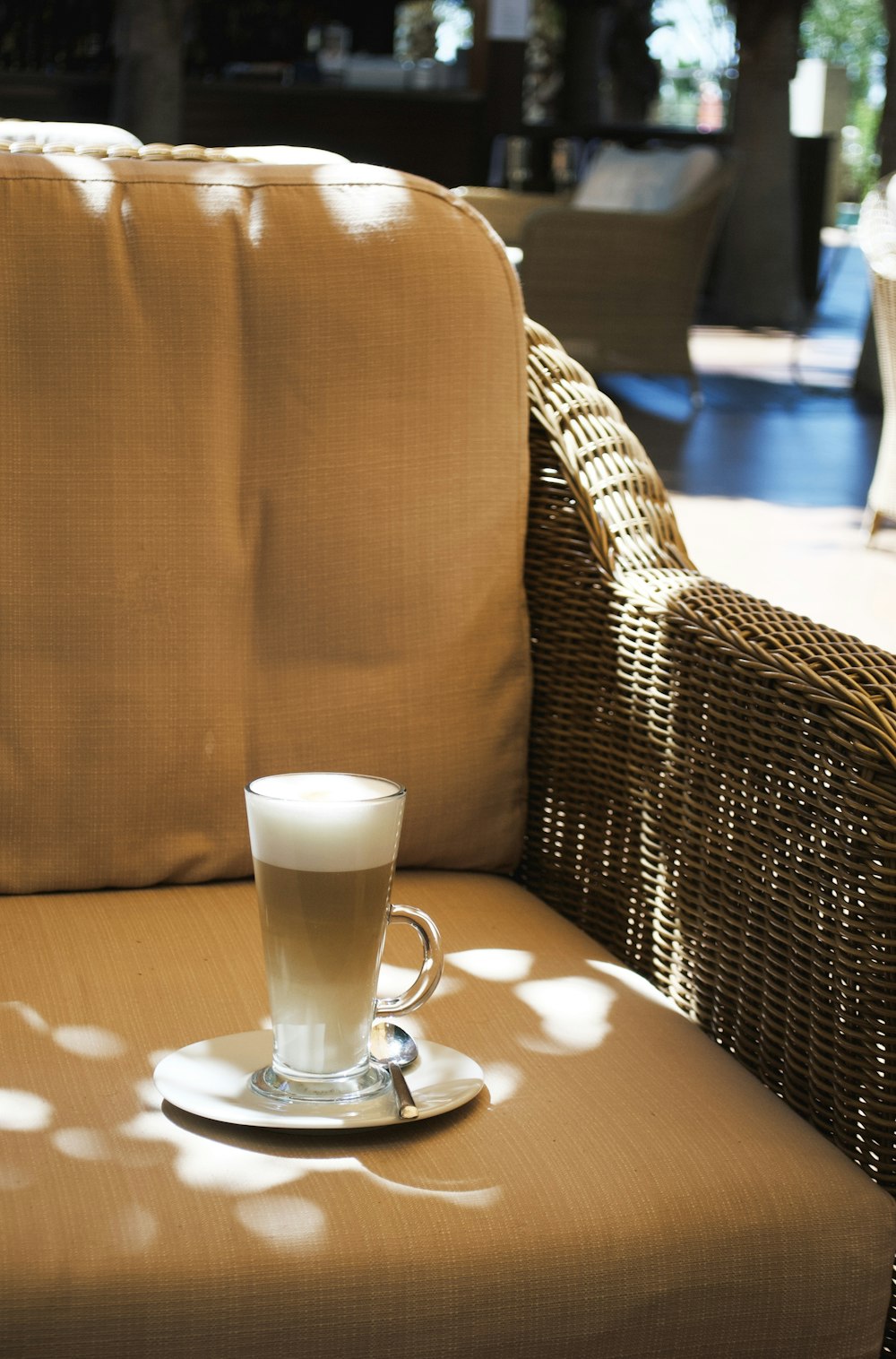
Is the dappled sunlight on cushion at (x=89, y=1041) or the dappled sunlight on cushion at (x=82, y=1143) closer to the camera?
the dappled sunlight on cushion at (x=82, y=1143)

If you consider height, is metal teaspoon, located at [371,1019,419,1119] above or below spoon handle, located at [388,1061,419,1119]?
below

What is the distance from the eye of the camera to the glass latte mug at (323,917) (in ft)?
2.85

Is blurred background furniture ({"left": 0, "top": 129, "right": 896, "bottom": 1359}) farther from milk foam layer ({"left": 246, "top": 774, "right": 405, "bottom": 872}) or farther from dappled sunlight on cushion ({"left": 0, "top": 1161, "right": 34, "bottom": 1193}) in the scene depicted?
milk foam layer ({"left": 246, "top": 774, "right": 405, "bottom": 872})

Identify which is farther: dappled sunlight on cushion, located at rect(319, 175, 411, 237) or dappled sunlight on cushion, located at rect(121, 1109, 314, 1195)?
dappled sunlight on cushion, located at rect(319, 175, 411, 237)

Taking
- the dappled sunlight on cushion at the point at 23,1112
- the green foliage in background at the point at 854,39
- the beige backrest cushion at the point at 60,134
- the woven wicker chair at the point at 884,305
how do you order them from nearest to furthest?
the dappled sunlight on cushion at the point at 23,1112 < the beige backrest cushion at the point at 60,134 < the woven wicker chair at the point at 884,305 < the green foliage in background at the point at 854,39

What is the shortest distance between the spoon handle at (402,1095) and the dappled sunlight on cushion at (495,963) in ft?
0.72

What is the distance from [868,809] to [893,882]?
47mm

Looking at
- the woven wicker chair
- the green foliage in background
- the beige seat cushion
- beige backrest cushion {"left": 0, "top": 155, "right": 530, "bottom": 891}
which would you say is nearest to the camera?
the beige seat cushion

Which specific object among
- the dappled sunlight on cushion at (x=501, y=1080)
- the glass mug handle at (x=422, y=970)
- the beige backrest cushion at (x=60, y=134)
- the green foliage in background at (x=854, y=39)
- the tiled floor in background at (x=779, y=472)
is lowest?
the tiled floor in background at (x=779, y=472)

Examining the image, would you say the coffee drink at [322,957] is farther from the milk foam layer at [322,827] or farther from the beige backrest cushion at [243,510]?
the beige backrest cushion at [243,510]

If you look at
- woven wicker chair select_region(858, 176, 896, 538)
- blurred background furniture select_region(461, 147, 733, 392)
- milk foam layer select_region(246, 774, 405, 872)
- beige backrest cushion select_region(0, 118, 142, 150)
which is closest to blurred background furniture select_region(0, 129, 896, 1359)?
milk foam layer select_region(246, 774, 405, 872)

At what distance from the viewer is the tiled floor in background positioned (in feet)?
12.3

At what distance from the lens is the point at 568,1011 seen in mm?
1070

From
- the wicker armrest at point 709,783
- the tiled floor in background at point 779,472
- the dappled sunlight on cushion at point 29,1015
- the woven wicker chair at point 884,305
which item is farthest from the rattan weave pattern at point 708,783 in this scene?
the woven wicker chair at point 884,305
